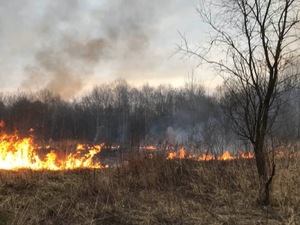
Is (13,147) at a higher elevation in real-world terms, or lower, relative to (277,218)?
higher

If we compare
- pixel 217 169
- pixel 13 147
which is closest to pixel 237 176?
pixel 217 169

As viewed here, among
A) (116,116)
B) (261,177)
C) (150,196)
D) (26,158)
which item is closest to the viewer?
(261,177)

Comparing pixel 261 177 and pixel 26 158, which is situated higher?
pixel 26 158

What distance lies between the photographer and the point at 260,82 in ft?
22.9

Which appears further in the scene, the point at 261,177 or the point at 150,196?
the point at 150,196

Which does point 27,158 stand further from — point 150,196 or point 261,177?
point 261,177

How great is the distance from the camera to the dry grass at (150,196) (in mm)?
5936

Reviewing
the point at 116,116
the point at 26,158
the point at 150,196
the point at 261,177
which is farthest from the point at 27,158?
the point at 116,116

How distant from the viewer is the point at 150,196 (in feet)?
25.8

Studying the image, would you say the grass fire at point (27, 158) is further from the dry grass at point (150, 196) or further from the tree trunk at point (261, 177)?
the tree trunk at point (261, 177)

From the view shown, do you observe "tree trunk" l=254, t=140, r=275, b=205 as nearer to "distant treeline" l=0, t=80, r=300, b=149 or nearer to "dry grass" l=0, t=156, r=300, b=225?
"dry grass" l=0, t=156, r=300, b=225

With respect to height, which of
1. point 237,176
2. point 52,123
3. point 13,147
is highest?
point 52,123

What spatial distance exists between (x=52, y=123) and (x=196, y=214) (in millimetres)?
33108

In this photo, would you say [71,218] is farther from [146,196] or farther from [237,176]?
[237,176]
